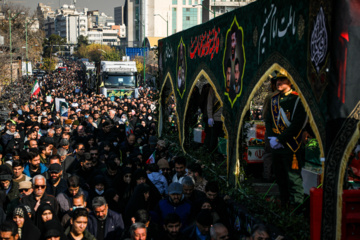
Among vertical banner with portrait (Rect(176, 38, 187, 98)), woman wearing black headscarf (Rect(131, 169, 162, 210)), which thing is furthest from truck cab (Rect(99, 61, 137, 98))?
woman wearing black headscarf (Rect(131, 169, 162, 210))

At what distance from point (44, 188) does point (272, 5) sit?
442cm

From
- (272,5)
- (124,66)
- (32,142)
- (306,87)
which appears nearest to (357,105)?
(306,87)

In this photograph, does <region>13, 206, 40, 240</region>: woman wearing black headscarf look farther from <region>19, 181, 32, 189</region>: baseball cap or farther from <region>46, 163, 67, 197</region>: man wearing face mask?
<region>46, 163, 67, 197</region>: man wearing face mask

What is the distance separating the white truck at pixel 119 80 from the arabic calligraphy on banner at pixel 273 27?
28.7 m

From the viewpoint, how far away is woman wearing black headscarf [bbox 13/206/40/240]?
7332mm

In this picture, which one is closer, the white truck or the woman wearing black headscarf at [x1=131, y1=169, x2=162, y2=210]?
the woman wearing black headscarf at [x1=131, y1=169, x2=162, y2=210]

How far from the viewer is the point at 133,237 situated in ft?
22.4

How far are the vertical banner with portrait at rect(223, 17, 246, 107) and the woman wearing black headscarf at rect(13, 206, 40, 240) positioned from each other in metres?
3.98

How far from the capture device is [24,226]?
742cm

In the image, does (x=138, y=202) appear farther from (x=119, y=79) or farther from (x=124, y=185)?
(x=119, y=79)

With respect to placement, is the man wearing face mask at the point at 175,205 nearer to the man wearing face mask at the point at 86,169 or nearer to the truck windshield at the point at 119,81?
the man wearing face mask at the point at 86,169

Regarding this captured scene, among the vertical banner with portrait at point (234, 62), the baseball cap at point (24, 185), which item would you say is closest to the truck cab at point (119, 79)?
the vertical banner with portrait at point (234, 62)

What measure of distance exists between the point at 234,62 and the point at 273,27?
2202mm

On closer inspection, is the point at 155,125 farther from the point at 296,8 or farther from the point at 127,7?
the point at 127,7
